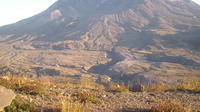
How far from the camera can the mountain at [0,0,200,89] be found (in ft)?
242

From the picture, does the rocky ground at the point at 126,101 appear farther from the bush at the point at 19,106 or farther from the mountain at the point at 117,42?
the mountain at the point at 117,42

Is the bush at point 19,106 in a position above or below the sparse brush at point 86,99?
above

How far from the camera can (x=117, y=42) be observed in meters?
119

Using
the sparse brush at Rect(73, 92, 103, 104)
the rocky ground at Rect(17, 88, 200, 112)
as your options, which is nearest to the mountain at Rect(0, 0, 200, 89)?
the rocky ground at Rect(17, 88, 200, 112)

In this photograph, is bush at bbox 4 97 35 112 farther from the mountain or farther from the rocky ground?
the mountain

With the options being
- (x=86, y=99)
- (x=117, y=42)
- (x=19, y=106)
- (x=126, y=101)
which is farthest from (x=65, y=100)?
(x=117, y=42)

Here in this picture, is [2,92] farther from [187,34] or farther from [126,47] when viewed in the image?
[187,34]

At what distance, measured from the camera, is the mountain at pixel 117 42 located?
242 ft

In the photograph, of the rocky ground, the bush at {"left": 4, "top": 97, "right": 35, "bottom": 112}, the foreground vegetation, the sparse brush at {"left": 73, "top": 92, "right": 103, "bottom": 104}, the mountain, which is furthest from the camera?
the mountain

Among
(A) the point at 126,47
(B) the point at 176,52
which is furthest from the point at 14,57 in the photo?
(B) the point at 176,52

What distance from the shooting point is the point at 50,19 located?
7293 inches

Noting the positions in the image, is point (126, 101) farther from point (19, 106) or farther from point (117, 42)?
point (117, 42)

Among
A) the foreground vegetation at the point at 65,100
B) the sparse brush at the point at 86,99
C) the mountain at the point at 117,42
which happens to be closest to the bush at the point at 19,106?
the foreground vegetation at the point at 65,100

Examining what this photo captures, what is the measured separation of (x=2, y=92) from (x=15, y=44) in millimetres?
130369
